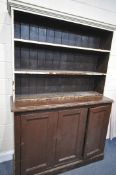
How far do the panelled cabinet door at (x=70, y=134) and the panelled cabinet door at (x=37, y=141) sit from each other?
8 centimetres

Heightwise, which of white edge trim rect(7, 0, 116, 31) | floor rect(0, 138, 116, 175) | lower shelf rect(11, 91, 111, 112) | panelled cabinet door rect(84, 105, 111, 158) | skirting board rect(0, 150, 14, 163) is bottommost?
floor rect(0, 138, 116, 175)

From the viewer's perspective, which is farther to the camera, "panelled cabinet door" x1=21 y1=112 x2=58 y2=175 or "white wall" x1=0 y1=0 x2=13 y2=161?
"white wall" x1=0 y1=0 x2=13 y2=161

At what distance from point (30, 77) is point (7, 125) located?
0.74 metres

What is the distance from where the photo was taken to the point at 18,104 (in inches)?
62.4

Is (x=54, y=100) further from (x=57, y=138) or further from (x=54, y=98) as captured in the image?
(x=57, y=138)

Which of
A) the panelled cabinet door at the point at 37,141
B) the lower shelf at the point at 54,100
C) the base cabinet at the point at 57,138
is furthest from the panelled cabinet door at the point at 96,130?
the panelled cabinet door at the point at 37,141

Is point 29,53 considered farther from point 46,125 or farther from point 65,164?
point 65,164

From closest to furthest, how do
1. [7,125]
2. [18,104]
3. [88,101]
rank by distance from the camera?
[18,104]
[88,101]
[7,125]

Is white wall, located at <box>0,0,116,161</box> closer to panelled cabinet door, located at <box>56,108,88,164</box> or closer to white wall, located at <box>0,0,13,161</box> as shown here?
white wall, located at <box>0,0,13,161</box>

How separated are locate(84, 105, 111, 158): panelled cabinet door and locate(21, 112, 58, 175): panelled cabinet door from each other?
1.67 feet

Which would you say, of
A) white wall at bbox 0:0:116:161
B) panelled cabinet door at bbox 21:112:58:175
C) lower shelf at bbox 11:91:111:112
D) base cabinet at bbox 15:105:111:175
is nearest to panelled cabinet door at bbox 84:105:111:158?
base cabinet at bbox 15:105:111:175

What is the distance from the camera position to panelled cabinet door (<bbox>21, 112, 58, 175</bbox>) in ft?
5.24

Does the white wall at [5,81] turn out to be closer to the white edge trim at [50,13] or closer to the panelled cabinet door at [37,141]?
the white edge trim at [50,13]

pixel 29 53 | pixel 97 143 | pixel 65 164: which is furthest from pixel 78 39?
pixel 65 164
